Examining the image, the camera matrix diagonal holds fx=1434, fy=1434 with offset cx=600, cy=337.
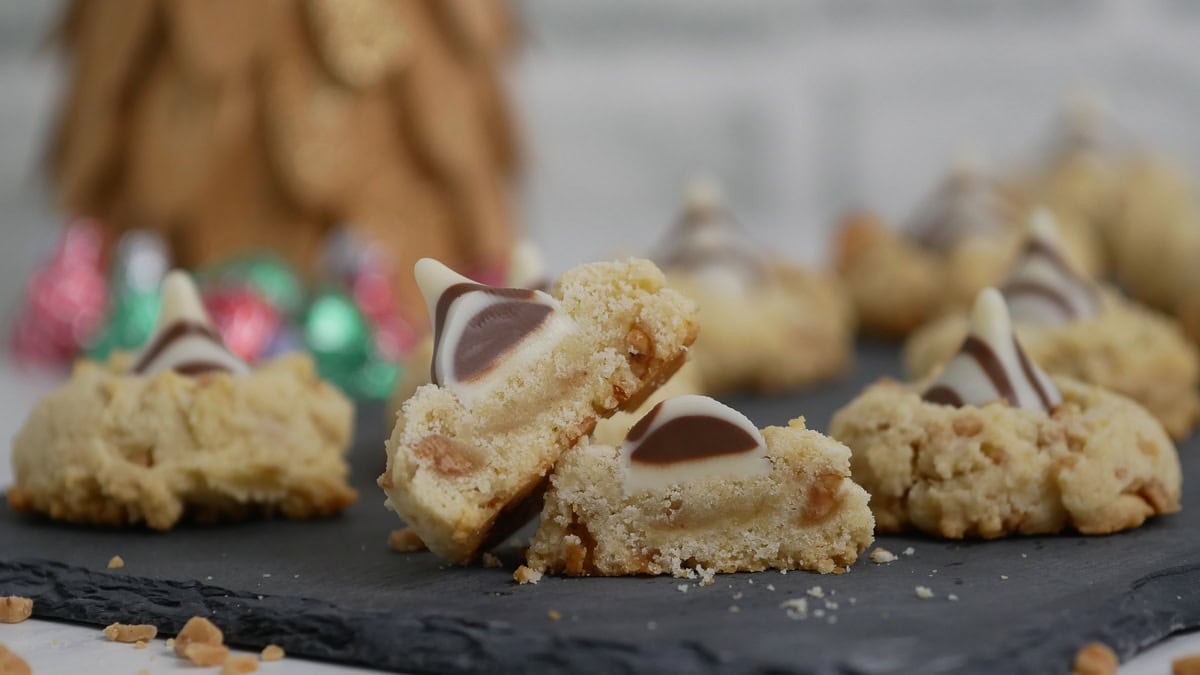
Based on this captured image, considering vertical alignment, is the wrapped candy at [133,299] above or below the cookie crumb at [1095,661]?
above

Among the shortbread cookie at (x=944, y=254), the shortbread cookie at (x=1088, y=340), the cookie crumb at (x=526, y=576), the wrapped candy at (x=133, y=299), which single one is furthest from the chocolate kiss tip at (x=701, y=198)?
the cookie crumb at (x=526, y=576)

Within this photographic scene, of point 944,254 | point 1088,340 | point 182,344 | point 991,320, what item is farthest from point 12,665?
point 944,254

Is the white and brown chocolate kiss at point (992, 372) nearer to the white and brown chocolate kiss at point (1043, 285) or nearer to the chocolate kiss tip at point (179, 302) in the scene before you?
the white and brown chocolate kiss at point (1043, 285)

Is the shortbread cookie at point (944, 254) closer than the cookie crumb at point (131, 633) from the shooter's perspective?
No

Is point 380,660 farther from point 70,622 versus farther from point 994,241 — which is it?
point 994,241

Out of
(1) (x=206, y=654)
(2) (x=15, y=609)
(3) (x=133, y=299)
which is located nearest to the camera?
(1) (x=206, y=654)

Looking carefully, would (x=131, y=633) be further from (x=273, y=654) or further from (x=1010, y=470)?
(x=1010, y=470)
